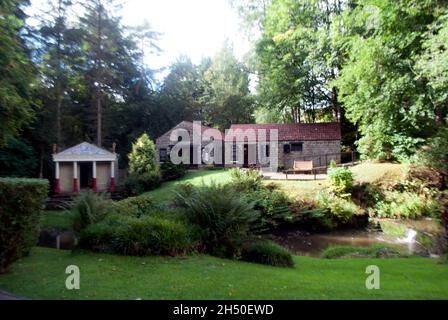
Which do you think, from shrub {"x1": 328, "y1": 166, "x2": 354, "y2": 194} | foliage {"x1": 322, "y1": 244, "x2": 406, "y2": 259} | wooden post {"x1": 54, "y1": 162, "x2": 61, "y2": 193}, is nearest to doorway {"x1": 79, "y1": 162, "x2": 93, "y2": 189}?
wooden post {"x1": 54, "y1": 162, "x2": 61, "y2": 193}

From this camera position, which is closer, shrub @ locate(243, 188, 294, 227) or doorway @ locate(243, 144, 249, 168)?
shrub @ locate(243, 188, 294, 227)

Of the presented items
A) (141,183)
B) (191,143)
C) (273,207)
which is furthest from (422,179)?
(191,143)

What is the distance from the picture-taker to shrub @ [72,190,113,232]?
9273mm

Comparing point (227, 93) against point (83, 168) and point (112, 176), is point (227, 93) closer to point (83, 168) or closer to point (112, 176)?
point (112, 176)

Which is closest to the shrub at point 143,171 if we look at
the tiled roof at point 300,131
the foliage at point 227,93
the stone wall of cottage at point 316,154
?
the tiled roof at point 300,131

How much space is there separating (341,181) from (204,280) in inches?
572

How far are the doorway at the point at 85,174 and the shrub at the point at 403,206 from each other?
862 inches

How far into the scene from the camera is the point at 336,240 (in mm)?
14305

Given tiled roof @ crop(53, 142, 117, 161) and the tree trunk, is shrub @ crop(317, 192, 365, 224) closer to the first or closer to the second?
tiled roof @ crop(53, 142, 117, 161)

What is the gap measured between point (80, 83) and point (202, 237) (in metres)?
29.8

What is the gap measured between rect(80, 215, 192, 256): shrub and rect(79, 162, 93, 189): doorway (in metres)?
22.9

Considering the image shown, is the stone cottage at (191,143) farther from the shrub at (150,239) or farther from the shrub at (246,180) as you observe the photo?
the shrub at (150,239)

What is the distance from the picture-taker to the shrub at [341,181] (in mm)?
18159

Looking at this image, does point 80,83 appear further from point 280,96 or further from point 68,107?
point 280,96
